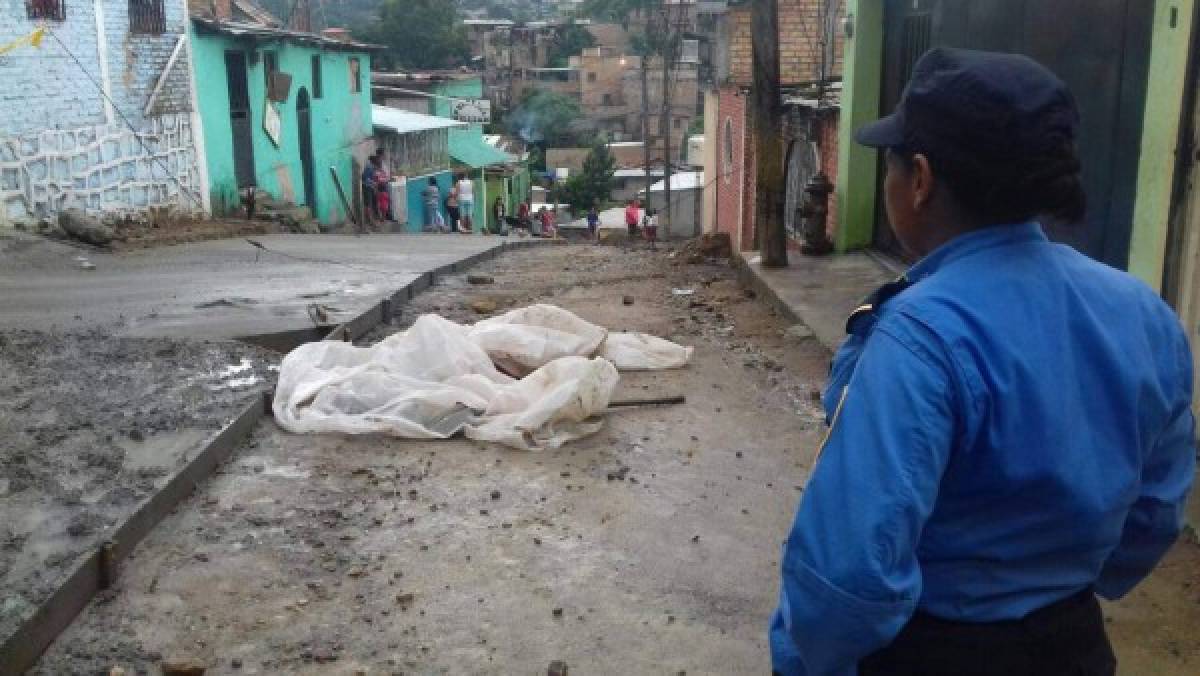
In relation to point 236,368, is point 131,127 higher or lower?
higher

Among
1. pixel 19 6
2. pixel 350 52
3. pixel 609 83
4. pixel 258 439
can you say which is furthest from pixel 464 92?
pixel 258 439

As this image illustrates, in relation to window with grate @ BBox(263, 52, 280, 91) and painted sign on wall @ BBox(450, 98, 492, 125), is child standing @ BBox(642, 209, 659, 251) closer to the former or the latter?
painted sign on wall @ BBox(450, 98, 492, 125)

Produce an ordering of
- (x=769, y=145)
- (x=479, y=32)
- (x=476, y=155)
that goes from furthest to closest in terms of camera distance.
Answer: (x=479, y=32) → (x=476, y=155) → (x=769, y=145)

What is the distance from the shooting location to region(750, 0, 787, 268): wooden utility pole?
9.49m

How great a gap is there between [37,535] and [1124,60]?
5405 millimetres

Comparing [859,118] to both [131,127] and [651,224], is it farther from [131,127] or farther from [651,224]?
[651,224]

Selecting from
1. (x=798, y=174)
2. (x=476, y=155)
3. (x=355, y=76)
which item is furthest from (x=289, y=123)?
(x=798, y=174)

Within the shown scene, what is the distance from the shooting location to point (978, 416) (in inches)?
59.0

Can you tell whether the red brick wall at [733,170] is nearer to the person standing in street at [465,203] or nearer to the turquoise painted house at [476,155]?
the person standing in street at [465,203]

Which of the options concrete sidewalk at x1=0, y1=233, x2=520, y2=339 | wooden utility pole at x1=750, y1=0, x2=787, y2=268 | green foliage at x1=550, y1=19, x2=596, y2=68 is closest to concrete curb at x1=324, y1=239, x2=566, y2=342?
concrete sidewalk at x1=0, y1=233, x2=520, y2=339

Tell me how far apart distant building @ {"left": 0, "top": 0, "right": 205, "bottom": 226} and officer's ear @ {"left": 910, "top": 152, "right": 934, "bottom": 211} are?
12579mm

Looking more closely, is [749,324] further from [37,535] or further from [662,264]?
[37,535]

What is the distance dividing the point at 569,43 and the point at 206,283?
47.4 metres

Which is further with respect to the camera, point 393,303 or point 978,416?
point 393,303
